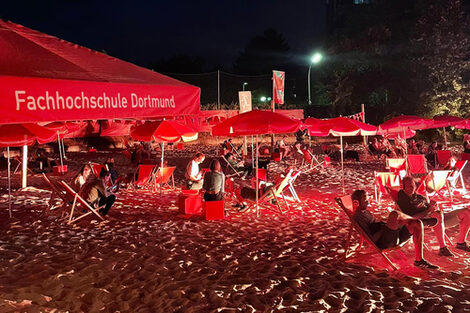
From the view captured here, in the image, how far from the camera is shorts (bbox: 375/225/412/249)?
500cm

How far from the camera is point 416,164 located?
11.3 meters

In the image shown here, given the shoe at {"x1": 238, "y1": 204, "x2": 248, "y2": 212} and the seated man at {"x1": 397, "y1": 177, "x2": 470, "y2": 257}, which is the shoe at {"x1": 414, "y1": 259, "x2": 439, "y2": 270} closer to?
the seated man at {"x1": 397, "y1": 177, "x2": 470, "y2": 257}

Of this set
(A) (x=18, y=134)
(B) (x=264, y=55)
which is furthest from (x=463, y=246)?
(B) (x=264, y=55)

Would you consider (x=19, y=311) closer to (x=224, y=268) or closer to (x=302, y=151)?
(x=224, y=268)

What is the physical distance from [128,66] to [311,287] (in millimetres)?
3136

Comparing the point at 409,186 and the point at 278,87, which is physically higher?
the point at 278,87

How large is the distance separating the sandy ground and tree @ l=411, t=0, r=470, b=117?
30161mm

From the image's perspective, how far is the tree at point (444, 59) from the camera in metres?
33.3

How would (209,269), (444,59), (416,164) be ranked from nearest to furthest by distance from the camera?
(209,269)
(416,164)
(444,59)

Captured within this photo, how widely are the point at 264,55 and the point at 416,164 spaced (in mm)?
56749

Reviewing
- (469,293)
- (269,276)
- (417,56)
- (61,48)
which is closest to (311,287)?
(269,276)

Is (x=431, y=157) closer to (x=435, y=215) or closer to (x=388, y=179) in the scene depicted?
(x=388, y=179)

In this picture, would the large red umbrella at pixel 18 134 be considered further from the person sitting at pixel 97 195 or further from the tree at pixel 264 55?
the tree at pixel 264 55

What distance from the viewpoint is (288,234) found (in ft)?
22.2
